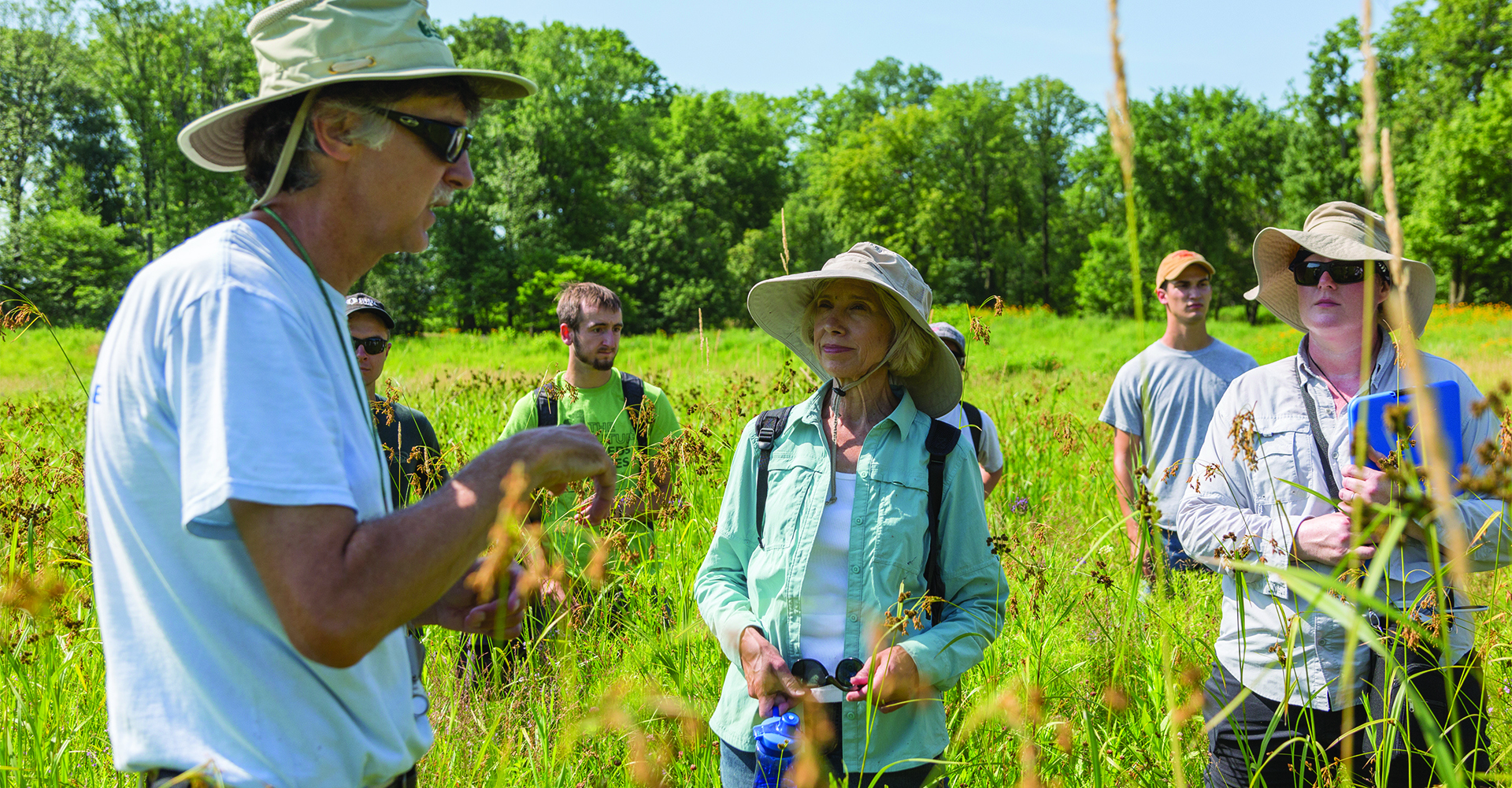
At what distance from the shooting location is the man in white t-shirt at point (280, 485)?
3.44ft

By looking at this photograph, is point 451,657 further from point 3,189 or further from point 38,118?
point 38,118

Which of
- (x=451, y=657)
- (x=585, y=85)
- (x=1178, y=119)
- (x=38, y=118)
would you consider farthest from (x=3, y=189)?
(x=1178, y=119)

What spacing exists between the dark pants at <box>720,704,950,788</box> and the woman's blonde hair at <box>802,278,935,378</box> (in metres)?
1.01

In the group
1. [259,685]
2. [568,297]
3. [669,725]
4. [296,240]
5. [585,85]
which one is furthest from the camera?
[585,85]

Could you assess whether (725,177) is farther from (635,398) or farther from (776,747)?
(776,747)

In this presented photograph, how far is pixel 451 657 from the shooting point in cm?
316

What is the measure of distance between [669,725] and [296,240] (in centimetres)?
203

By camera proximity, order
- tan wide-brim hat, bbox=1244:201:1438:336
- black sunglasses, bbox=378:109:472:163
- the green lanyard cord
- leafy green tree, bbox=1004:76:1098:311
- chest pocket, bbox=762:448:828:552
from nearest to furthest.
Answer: the green lanyard cord → black sunglasses, bbox=378:109:472:163 → chest pocket, bbox=762:448:828:552 → tan wide-brim hat, bbox=1244:201:1438:336 → leafy green tree, bbox=1004:76:1098:311

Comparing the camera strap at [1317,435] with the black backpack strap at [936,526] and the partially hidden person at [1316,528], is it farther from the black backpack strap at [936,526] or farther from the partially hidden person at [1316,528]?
the black backpack strap at [936,526]

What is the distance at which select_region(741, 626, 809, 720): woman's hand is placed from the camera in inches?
83.0

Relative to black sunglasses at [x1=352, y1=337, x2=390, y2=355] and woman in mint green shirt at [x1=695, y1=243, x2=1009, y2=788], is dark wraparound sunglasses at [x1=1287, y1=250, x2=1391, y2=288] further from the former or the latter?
black sunglasses at [x1=352, y1=337, x2=390, y2=355]

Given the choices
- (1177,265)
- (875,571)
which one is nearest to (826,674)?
(875,571)

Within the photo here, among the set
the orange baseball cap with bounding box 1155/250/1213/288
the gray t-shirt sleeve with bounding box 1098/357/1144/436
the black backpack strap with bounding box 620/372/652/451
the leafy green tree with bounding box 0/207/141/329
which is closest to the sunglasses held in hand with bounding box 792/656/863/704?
the black backpack strap with bounding box 620/372/652/451

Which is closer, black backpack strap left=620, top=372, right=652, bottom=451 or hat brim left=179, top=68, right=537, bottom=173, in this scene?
hat brim left=179, top=68, right=537, bottom=173
